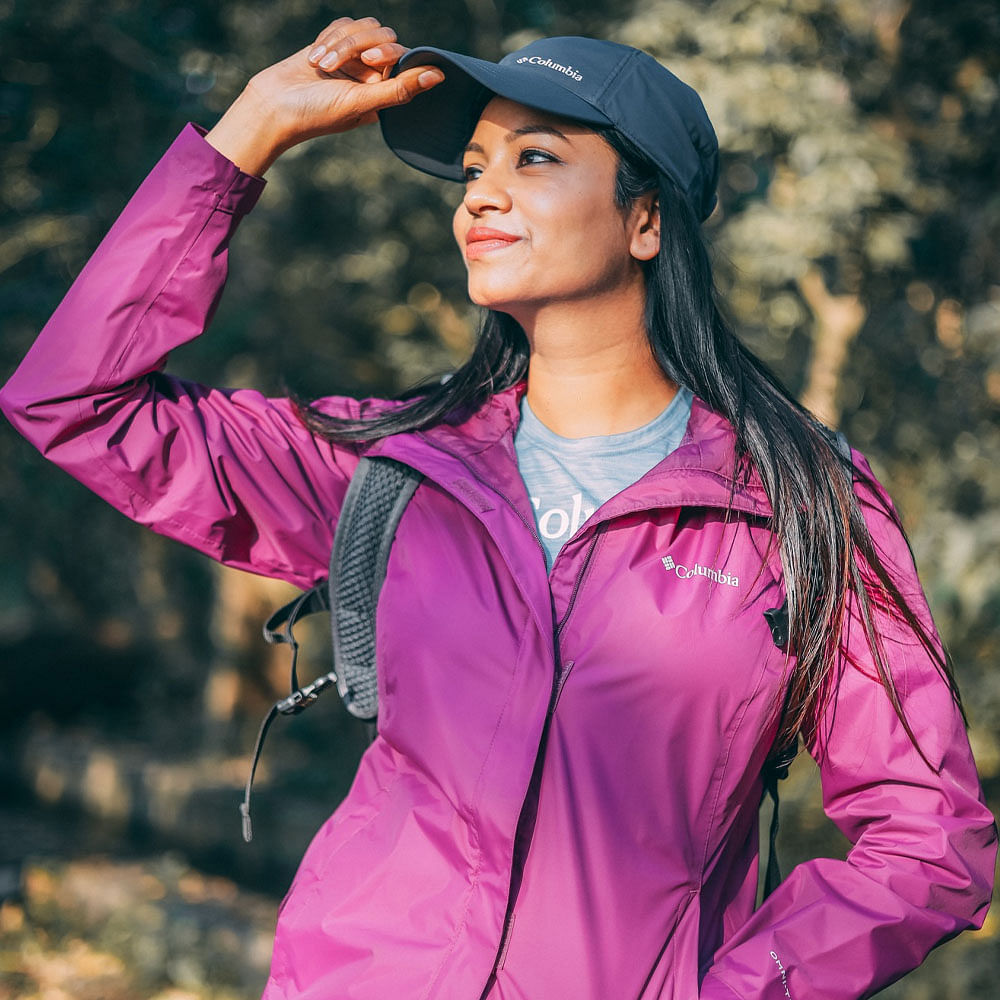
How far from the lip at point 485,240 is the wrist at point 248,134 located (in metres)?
0.36

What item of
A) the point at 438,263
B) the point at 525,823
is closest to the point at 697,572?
the point at 525,823

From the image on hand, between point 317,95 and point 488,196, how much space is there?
327 millimetres

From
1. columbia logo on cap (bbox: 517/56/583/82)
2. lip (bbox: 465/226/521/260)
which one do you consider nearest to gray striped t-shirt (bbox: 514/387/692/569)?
lip (bbox: 465/226/521/260)

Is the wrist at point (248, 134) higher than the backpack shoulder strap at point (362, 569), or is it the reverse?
the wrist at point (248, 134)

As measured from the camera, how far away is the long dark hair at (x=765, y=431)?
73.2 inches

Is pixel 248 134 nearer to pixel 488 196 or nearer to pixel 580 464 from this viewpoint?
pixel 488 196

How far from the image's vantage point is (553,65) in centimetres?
210

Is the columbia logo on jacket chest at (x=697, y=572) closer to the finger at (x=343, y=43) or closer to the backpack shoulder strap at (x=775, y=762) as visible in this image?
the backpack shoulder strap at (x=775, y=762)

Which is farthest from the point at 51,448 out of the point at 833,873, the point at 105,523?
the point at 105,523

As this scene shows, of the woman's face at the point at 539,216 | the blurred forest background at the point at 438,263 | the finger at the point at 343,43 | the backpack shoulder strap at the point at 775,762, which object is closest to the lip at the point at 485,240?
the woman's face at the point at 539,216

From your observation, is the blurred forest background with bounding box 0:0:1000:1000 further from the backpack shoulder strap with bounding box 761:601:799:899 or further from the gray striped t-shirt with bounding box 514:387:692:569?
the backpack shoulder strap with bounding box 761:601:799:899

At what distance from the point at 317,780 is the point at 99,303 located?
292 inches

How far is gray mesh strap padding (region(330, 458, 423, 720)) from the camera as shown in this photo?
2033 millimetres

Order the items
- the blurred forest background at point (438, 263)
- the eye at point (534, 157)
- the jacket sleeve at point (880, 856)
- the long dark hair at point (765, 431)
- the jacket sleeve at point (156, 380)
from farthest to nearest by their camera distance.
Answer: the blurred forest background at point (438, 263) < the eye at point (534, 157) < the jacket sleeve at point (156, 380) < the long dark hair at point (765, 431) < the jacket sleeve at point (880, 856)
